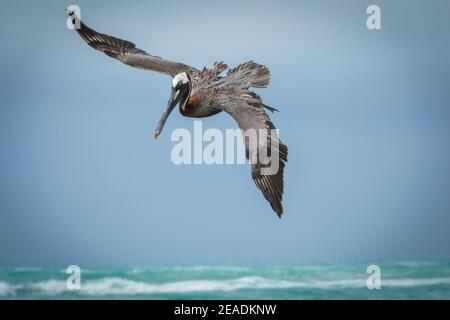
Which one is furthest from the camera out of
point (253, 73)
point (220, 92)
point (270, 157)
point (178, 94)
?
point (253, 73)

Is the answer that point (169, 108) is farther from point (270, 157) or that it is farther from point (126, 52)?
point (270, 157)

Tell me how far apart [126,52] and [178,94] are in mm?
1538

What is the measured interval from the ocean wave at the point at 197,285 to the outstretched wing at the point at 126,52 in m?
4.51

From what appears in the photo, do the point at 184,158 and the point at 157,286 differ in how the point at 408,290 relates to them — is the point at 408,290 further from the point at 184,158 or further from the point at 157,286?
the point at 184,158

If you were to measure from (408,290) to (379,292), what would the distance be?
108 centimetres

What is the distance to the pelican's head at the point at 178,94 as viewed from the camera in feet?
33.4

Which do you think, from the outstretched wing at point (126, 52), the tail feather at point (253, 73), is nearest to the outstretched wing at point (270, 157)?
the tail feather at point (253, 73)

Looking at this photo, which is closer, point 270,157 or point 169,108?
point 270,157

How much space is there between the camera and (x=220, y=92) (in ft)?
33.2

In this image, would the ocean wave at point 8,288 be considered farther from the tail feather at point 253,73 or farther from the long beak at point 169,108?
the tail feather at point 253,73

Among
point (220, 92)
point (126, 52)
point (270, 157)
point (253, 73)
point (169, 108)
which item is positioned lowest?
point (270, 157)

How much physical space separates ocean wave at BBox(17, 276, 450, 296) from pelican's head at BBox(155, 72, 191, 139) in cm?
480

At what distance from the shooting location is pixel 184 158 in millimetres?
11570

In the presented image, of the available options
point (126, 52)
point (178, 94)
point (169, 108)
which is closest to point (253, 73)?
point (178, 94)
